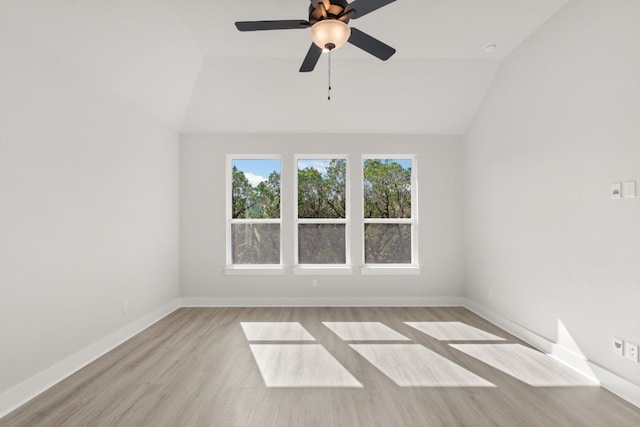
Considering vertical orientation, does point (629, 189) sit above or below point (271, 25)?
below

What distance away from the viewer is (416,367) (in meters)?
2.87

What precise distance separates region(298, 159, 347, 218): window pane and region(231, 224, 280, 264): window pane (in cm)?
55

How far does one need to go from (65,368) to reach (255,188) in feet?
10.2

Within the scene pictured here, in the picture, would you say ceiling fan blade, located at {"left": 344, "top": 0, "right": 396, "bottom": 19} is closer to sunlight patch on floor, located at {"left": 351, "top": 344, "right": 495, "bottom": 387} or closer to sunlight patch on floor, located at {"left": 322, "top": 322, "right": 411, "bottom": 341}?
sunlight patch on floor, located at {"left": 351, "top": 344, "right": 495, "bottom": 387}

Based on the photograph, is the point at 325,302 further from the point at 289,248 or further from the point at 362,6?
the point at 362,6

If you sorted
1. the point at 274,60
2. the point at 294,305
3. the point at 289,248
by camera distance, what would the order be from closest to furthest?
the point at 274,60
the point at 294,305
the point at 289,248

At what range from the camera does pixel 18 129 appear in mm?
2334

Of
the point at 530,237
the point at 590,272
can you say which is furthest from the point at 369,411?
the point at 530,237

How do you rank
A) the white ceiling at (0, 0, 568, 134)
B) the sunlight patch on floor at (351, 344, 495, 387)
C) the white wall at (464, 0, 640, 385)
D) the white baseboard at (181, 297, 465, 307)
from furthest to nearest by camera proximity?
the white baseboard at (181, 297, 465, 307), the white ceiling at (0, 0, 568, 134), the sunlight patch on floor at (351, 344, 495, 387), the white wall at (464, 0, 640, 385)

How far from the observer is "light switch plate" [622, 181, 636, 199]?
2.30 m

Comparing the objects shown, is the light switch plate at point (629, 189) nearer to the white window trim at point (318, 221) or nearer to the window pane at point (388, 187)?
the window pane at point (388, 187)

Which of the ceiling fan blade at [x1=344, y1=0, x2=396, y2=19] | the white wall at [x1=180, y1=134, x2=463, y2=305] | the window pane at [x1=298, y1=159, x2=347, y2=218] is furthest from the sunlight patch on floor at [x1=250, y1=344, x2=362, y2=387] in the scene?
the ceiling fan blade at [x1=344, y1=0, x2=396, y2=19]

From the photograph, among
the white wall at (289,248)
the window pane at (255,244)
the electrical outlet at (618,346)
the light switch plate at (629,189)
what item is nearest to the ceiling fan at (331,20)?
the light switch plate at (629,189)

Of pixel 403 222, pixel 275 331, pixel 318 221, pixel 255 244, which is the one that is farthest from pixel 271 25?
pixel 403 222
